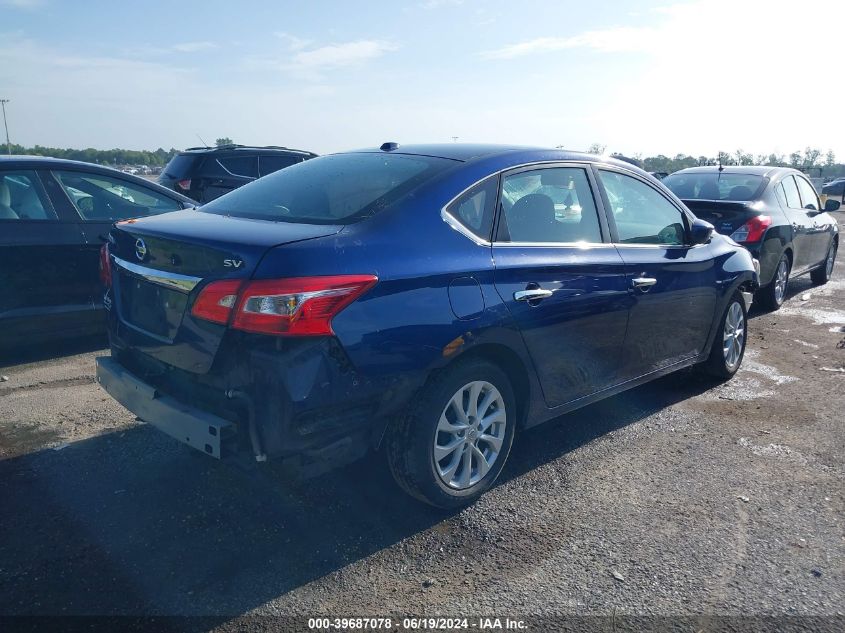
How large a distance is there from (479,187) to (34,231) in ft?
12.6

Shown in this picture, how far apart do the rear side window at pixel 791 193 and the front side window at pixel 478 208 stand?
6.53 metres

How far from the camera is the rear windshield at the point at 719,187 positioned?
Result: 8.22 m

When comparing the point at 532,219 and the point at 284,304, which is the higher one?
the point at 532,219

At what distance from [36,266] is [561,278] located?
13.5 ft

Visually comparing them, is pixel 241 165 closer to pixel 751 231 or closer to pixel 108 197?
pixel 108 197

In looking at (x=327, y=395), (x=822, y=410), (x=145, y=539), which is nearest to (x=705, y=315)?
(x=822, y=410)

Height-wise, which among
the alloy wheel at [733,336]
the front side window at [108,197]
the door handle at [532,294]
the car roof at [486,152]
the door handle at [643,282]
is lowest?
the alloy wheel at [733,336]

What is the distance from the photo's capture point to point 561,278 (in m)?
3.76

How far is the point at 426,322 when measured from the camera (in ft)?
10.1

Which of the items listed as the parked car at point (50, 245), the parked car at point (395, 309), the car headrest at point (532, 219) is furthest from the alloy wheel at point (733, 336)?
the parked car at point (50, 245)

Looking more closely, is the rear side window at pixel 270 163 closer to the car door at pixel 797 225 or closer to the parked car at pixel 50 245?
the parked car at pixel 50 245

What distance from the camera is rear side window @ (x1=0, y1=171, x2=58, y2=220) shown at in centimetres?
551

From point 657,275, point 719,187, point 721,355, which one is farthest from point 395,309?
point 719,187

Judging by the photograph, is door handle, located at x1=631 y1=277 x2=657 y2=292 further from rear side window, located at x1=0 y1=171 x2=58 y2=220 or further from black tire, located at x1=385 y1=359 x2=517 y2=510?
rear side window, located at x1=0 y1=171 x2=58 y2=220
